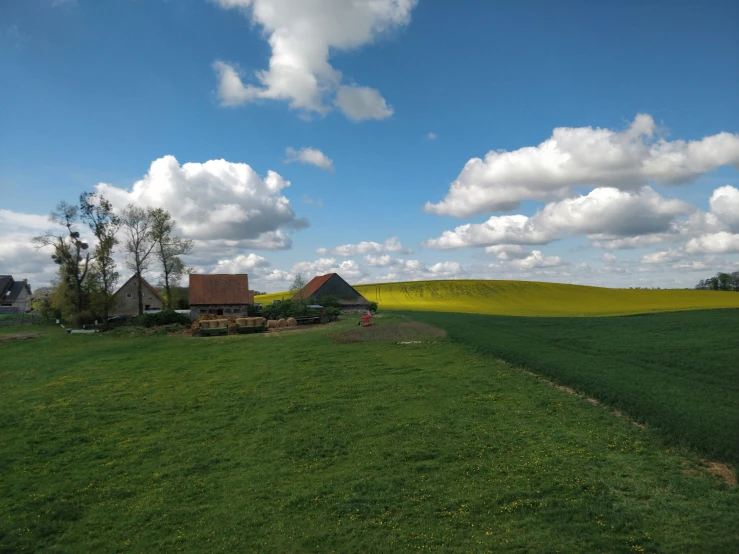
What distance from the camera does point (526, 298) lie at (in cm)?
9025

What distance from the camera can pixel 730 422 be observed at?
13.5 meters

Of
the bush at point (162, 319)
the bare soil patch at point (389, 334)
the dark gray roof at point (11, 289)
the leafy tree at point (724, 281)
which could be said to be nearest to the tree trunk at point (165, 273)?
the bush at point (162, 319)

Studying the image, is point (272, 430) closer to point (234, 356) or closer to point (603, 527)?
point (603, 527)

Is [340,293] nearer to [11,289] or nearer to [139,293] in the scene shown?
[139,293]

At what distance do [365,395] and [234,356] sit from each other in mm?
14409

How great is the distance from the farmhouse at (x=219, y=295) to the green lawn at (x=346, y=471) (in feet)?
107

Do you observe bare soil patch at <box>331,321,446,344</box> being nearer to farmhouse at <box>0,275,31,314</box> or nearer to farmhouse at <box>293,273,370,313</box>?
farmhouse at <box>293,273,370,313</box>

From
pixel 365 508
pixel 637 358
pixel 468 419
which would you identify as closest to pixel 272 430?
pixel 365 508

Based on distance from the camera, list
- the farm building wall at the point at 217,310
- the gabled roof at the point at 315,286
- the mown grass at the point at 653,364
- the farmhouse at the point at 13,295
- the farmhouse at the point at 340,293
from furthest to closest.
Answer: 1. the farmhouse at the point at 13,295
2. the gabled roof at the point at 315,286
3. the farmhouse at the point at 340,293
4. the farm building wall at the point at 217,310
5. the mown grass at the point at 653,364

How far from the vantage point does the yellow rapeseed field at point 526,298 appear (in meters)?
71.2

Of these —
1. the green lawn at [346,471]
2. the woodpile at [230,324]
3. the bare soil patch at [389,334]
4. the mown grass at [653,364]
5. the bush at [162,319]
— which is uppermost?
the bush at [162,319]

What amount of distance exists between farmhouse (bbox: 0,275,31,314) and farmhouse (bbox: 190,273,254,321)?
52.8 meters

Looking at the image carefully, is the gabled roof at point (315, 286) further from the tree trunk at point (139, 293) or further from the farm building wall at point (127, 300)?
the farm building wall at point (127, 300)

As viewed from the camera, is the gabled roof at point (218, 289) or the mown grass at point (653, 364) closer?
the mown grass at point (653, 364)
